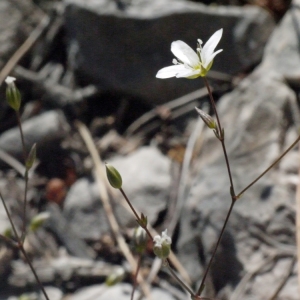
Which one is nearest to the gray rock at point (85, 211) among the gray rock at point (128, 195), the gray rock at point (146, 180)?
the gray rock at point (128, 195)

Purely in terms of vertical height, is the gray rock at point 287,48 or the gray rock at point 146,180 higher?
the gray rock at point 287,48

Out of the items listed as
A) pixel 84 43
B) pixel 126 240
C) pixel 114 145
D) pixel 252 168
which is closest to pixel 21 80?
pixel 84 43

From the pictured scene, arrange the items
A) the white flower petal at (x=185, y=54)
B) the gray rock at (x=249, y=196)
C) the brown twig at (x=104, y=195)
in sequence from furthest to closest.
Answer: the brown twig at (x=104, y=195) → the gray rock at (x=249, y=196) → the white flower petal at (x=185, y=54)

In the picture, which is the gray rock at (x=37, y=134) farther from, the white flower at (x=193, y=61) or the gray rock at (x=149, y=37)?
the white flower at (x=193, y=61)

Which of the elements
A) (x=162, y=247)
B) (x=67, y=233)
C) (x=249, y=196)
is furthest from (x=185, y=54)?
(x=67, y=233)

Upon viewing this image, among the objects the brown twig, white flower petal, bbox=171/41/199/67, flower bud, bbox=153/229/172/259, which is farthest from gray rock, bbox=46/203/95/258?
white flower petal, bbox=171/41/199/67

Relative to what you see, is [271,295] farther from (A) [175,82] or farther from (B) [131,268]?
(A) [175,82]

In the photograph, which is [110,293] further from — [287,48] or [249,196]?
[287,48]
